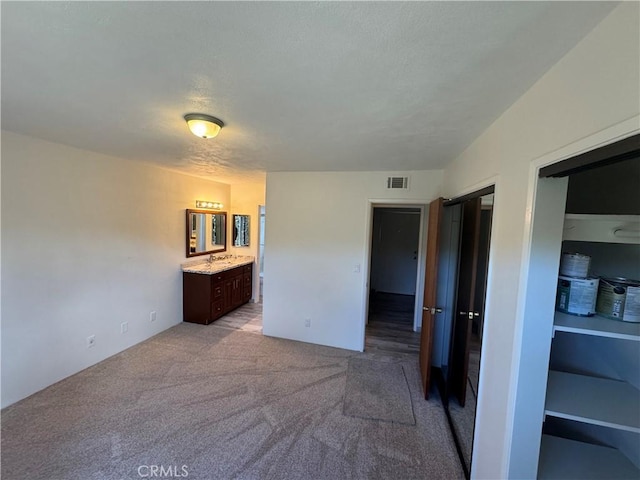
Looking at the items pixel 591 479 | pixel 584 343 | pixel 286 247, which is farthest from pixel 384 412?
pixel 286 247

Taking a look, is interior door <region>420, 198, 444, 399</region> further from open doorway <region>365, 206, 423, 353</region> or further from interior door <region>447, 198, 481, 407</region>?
open doorway <region>365, 206, 423, 353</region>

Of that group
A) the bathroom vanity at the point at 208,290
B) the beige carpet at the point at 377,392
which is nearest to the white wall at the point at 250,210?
the bathroom vanity at the point at 208,290

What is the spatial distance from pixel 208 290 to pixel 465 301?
3.54 metres

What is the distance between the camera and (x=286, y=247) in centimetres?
377

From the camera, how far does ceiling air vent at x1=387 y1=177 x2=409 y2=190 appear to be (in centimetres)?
334

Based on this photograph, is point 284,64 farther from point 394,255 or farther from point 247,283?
point 394,255

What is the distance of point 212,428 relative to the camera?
2.18 metres

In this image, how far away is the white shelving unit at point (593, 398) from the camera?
1126mm

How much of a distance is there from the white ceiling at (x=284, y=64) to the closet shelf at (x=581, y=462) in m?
1.90

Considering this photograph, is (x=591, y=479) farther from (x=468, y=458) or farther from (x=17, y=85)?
(x=17, y=85)

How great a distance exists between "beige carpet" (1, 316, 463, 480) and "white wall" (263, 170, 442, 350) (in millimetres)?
691

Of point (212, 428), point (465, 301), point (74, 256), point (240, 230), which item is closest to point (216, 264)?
point (240, 230)

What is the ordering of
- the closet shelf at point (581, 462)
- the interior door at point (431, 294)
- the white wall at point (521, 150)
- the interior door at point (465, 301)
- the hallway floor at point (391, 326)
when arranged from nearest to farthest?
the white wall at point (521, 150)
the closet shelf at point (581, 462)
the interior door at point (465, 301)
the interior door at point (431, 294)
the hallway floor at point (391, 326)

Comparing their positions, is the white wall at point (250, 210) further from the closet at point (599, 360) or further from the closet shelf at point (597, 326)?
the closet shelf at point (597, 326)
